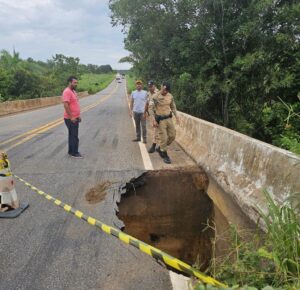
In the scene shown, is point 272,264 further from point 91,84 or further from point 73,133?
point 91,84

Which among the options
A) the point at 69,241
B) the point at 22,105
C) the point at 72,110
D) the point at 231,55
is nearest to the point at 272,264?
the point at 69,241

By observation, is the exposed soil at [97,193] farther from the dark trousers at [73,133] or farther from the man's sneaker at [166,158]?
the dark trousers at [73,133]

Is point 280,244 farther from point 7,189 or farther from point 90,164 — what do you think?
point 90,164

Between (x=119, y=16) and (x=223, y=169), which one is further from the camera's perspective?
(x=119, y=16)

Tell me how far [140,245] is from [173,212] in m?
2.26

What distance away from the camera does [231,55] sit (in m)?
14.2

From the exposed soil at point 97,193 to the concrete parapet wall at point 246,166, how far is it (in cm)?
190

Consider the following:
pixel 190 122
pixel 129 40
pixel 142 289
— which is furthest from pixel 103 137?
pixel 129 40

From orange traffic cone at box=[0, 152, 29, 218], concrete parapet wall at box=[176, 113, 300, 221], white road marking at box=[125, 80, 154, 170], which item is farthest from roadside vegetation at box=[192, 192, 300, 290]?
white road marking at box=[125, 80, 154, 170]

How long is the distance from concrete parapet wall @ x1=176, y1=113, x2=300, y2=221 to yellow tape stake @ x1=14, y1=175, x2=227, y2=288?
1.50m

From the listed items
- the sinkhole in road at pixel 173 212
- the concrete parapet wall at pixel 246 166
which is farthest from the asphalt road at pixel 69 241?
the concrete parapet wall at pixel 246 166

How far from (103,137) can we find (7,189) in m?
6.42

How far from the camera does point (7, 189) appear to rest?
14.9ft

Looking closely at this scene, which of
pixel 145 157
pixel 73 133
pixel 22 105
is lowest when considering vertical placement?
pixel 22 105
